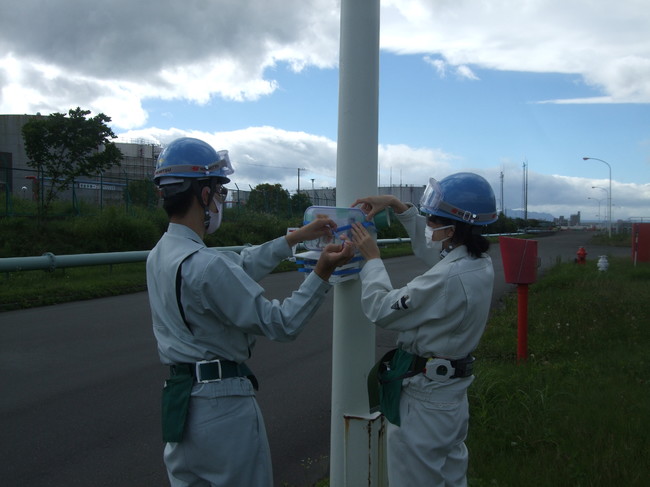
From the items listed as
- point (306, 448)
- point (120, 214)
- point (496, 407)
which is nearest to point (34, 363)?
point (306, 448)

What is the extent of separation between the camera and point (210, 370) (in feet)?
7.22

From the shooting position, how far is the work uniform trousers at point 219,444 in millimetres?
2174

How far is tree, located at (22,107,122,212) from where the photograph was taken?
2261cm

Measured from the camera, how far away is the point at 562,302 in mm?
10406

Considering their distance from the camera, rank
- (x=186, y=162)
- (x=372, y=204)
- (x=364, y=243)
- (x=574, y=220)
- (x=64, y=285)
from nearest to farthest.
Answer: (x=186, y=162), (x=364, y=243), (x=372, y=204), (x=64, y=285), (x=574, y=220)

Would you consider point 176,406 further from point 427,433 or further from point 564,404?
point 564,404

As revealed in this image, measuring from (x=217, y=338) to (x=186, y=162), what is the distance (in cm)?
72

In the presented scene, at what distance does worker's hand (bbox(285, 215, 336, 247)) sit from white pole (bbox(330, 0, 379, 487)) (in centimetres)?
32

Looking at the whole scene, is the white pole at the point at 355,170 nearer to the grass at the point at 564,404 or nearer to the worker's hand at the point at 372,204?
the worker's hand at the point at 372,204

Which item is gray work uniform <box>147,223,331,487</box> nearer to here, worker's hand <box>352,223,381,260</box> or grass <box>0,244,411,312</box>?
worker's hand <box>352,223,381,260</box>

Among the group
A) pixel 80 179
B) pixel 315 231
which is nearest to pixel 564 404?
pixel 315 231

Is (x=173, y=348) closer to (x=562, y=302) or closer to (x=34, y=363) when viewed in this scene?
(x=34, y=363)

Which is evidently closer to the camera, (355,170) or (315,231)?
(315,231)

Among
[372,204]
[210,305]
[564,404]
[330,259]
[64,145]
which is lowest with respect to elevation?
[564,404]
